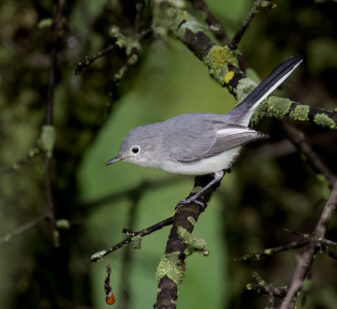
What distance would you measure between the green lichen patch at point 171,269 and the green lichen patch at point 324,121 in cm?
70

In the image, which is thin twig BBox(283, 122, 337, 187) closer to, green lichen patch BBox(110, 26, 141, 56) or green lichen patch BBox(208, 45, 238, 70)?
green lichen patch BBox(208, 45, 238, 70)

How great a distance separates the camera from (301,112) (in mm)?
1852

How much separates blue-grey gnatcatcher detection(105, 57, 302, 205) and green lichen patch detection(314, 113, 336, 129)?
0.53m

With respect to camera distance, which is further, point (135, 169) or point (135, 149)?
point (135, 169)

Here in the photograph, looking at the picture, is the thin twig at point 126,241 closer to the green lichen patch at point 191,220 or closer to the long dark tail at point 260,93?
the green lichen patch at point 191,220

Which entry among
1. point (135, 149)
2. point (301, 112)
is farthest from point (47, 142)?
point (301, 112)

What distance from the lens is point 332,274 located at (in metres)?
3.50

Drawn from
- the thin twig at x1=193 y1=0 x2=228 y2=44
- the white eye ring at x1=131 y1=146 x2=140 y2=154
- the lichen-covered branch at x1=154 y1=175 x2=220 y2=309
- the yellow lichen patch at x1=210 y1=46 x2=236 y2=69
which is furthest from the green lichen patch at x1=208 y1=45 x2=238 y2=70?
the lichen-covered branch at x1=154 y1=175 x2=220 y2=309

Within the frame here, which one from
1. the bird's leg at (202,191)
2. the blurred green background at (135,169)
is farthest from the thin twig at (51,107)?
the bird's leg at (202,191)

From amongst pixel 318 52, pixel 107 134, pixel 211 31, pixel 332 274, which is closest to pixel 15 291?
pixel 107 134

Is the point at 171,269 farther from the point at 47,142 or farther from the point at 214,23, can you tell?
the point at 214,23

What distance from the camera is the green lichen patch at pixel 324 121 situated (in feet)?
5.80

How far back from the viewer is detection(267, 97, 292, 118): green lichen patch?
6.33 ft

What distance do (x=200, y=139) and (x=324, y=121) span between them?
732 millimetres
